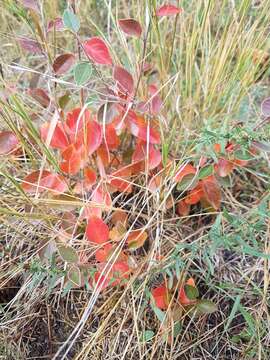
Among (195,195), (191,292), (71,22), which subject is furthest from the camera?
(195,195)

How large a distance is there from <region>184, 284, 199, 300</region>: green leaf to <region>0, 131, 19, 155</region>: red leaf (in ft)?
1.45

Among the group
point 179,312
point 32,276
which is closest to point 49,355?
point 32,276

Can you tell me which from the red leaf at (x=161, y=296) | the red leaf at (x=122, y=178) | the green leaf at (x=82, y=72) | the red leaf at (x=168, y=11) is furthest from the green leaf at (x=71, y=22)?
the red leaf at (x=161, y=296)

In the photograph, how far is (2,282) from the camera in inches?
46.1

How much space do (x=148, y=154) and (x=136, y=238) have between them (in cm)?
17

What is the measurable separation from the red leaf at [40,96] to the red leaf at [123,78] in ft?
0.58

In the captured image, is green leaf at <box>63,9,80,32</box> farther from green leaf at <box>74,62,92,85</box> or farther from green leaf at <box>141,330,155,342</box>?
green leaf at <box>141,330,155,342</box>

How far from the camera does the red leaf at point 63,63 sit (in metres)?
1.07

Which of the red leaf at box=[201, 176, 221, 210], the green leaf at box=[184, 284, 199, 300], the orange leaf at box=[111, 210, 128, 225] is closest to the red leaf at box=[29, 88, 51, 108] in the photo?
the orange leaf at box=[111, 210, 128, 225]

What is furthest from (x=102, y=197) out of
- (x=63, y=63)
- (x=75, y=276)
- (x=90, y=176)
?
(x=63, y=63)

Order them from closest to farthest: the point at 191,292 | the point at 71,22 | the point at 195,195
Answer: the point at 71,22
the point at 191,292
the point at 195,195

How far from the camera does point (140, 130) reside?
111 centimetres

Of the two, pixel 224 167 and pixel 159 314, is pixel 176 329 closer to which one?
pixel 159 314

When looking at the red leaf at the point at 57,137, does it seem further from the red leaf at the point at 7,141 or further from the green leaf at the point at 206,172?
the green leaf at the point at 206,172
